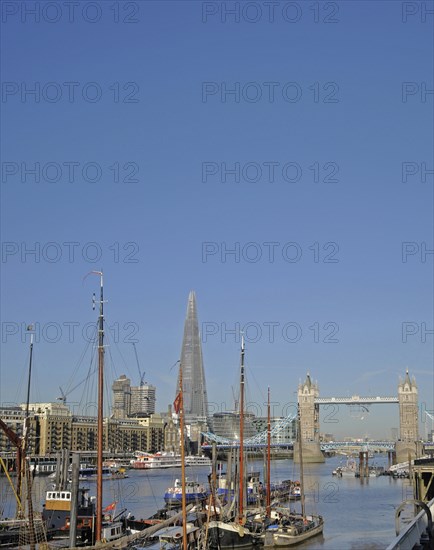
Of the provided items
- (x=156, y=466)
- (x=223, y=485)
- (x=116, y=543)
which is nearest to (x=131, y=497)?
(x=223, y=485)

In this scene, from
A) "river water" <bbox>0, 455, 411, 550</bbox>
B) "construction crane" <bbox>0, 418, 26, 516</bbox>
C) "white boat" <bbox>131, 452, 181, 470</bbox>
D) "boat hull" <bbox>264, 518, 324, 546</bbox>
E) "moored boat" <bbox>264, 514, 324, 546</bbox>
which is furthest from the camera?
"white boat" <bbox>131, 452, 181, 470</bbox>

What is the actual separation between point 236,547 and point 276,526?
8.53 metres

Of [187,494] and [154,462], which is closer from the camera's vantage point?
[187,494]

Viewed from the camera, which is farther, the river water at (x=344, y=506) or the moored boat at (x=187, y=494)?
the moored boat at (x=187, y=494)

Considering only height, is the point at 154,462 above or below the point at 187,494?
below

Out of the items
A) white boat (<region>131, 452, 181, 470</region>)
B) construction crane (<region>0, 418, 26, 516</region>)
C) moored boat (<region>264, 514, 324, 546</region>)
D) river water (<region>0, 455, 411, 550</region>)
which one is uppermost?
construction crane (<region>0, 418, 26, 516</region>)

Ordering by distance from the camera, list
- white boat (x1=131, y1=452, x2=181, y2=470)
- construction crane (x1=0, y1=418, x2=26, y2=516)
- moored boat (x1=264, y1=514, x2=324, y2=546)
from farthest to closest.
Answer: white boat (x1=131, y1=452, x2=181, y2=470) < construction crane (x1=0, y1=418, x2=26, y2=516) < moored boat (x1=264, y1=514, x2=324, y2=546)

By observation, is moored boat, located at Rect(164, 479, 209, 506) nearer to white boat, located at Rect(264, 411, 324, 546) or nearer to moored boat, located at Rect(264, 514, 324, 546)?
white boat, located at Rect(264, 411, 324, 546)

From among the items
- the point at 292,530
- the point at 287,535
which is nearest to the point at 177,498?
the point at 292,530

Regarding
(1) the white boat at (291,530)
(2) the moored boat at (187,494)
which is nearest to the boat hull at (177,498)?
(2) the moored boat at (187,494)

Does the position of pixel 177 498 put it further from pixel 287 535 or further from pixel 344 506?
pixel 287 535

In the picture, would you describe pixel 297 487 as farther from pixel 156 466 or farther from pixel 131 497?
pixel 156 466

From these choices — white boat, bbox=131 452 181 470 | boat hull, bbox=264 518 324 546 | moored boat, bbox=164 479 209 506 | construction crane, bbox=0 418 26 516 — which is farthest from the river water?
white boat, bbox=131 452 181 470

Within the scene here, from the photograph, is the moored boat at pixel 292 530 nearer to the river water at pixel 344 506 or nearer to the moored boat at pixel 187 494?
the river water at pixel 344 506
